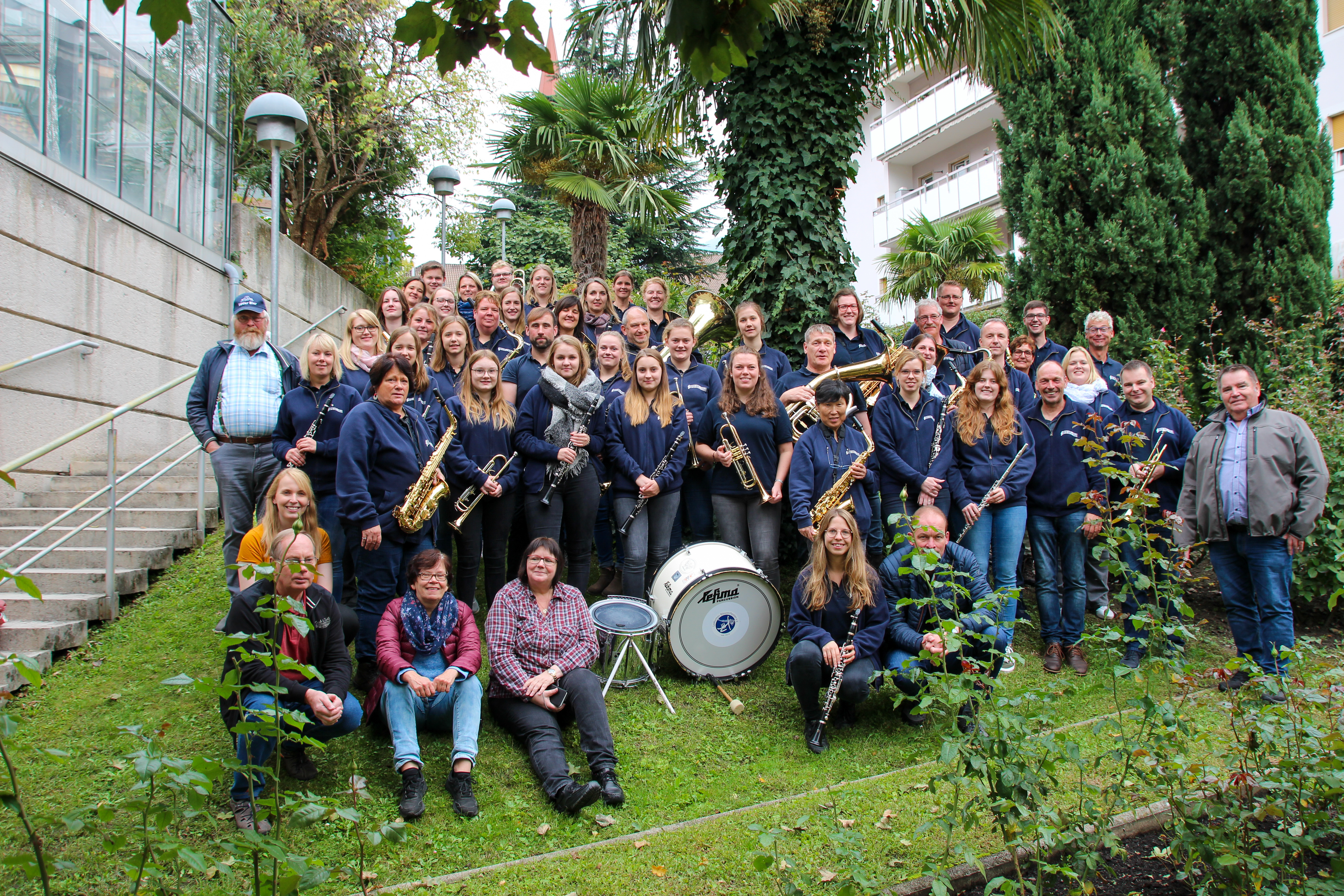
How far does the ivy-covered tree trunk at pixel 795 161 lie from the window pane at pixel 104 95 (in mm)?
5908

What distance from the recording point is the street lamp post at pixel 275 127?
8070 mm

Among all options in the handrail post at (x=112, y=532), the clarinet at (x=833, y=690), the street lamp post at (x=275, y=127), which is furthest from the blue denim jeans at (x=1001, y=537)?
the street lamp post at (x=275, y=127)

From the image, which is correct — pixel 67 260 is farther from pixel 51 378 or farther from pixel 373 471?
pixel 373 471

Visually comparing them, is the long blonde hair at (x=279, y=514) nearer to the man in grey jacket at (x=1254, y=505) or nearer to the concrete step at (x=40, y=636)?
the concrete step at (x=40, y=636)

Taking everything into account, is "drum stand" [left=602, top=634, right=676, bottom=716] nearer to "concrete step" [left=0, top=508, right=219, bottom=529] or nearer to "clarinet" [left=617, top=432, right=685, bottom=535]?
Result: "clarinet" [left=617, top=432, right=685, bottom=535]

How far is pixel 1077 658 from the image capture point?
5668 millimetres

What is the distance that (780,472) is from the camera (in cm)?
594

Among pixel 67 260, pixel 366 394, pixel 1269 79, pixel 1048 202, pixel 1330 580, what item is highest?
pixel 1269 79

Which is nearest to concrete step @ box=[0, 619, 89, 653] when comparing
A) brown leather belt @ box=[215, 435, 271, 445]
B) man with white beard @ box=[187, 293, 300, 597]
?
man with white beard @ box=[187, 293, 300, 597]

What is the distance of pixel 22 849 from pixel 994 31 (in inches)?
340

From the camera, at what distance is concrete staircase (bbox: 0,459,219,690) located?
5.20 meters

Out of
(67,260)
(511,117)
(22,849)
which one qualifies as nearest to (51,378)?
(67,260)

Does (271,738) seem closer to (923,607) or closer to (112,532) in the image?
(923,607)

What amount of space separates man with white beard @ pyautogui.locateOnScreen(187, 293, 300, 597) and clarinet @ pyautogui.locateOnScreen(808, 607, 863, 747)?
3.53m
